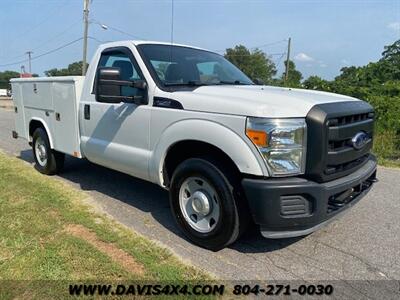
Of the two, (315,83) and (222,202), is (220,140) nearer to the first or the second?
(222,202)

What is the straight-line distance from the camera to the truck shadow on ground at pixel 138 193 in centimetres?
381

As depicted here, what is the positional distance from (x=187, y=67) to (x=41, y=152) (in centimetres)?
333

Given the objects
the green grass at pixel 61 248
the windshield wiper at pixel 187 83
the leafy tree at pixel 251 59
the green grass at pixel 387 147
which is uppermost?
the leafy tree at pixel 251 59

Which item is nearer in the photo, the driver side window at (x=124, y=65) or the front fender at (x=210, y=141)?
the front fender at (x=210, y=141)

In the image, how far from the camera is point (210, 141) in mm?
3377

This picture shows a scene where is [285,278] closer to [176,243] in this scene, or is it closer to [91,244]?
[176,243]

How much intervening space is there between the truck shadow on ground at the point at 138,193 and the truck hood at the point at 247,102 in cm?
139

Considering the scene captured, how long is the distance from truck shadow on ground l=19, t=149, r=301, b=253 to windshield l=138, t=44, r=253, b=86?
5.29ft

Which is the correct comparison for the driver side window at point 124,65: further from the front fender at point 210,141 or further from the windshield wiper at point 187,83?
the front fender at point 210,141

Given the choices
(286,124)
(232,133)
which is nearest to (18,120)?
(232,133)

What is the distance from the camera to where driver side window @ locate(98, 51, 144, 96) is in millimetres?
4213

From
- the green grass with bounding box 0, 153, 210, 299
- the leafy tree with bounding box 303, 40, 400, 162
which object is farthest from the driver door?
the leafy tree with bounding box 303, 40, 400, 162

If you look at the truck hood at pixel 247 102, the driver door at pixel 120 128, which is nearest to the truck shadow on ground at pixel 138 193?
the driver door at pixel 120 128

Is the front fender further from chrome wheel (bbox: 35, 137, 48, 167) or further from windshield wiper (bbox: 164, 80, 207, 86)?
chrome wheel (bbox: 35, 137, 48, 167)
